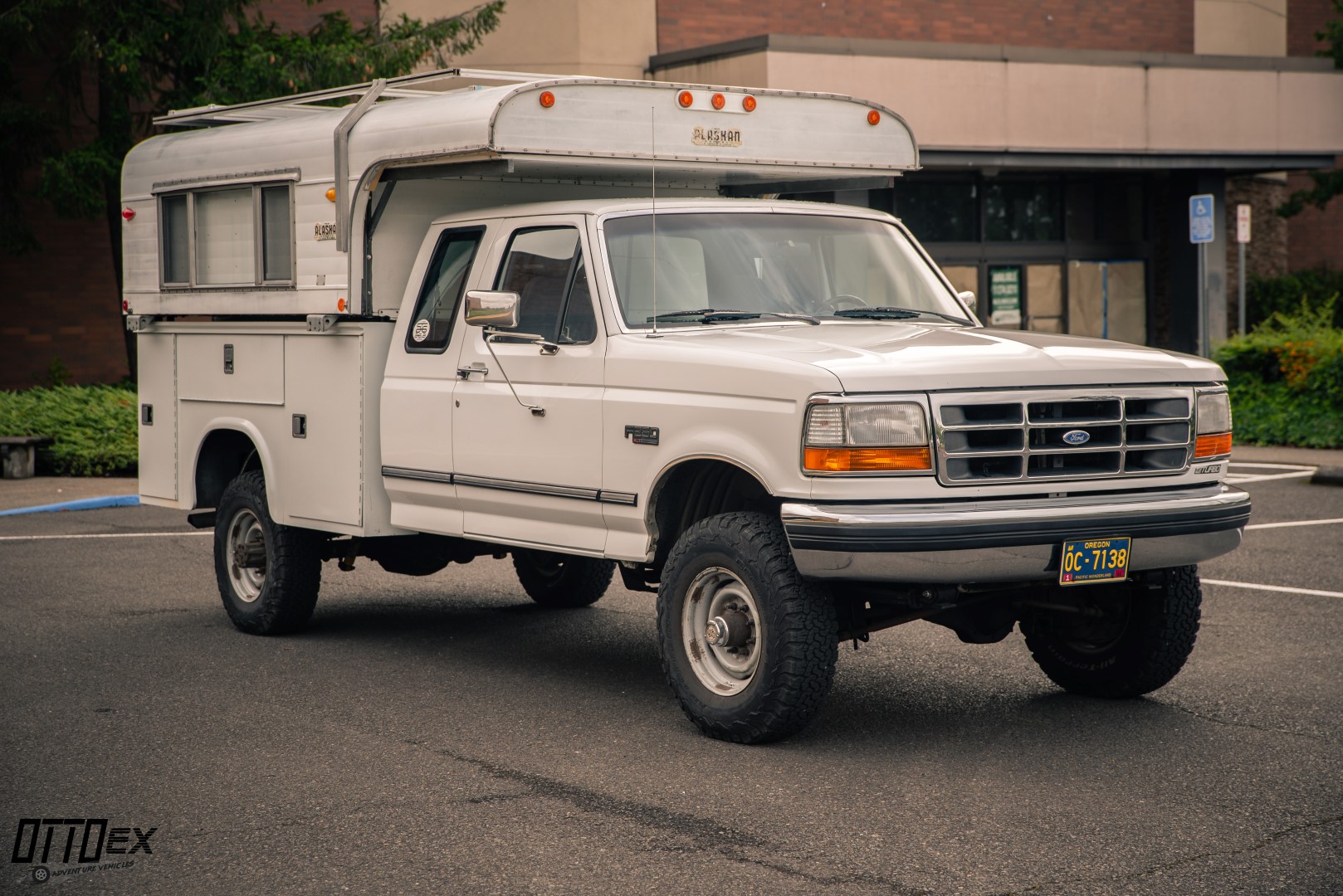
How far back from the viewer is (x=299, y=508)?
859 centimetres

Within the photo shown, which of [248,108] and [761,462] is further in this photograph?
[248,108]

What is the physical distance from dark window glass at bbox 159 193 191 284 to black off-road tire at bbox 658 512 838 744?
4432mm

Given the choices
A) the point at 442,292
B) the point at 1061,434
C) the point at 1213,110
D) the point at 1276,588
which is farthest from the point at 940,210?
the point at 1061,434

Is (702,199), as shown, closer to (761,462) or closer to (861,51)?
(761,462)

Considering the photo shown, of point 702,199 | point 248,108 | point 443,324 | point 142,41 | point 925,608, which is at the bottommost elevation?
point 925,608

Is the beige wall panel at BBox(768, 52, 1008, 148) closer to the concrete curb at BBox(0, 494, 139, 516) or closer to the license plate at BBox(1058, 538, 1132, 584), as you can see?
the concrete curb at BBox(0, 494, 139, 516)

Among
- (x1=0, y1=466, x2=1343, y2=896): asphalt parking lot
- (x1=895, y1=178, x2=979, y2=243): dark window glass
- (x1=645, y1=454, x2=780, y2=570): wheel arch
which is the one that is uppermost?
(x1=895, y1=178, x2=979, y2=243): dark window glass

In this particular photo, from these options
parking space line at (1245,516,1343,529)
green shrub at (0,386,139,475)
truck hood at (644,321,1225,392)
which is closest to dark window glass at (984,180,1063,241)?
green shrub at (0,386,139,475)

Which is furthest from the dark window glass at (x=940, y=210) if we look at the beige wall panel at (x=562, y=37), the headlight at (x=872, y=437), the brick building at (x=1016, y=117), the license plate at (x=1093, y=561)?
the headlight at (x=872, y=437)

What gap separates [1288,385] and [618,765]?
16.2 meters

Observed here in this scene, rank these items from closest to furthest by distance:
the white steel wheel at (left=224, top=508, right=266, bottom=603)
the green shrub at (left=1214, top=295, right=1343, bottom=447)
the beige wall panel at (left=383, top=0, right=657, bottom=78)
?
1. the white steel wheel at (left=224, top=508, right=266, bottom=603)
2. the green shrub at (left=1214, top=295, right=1343, bottom=447)
3. the beige wall panel at (left=383, top=0, right=657, bottom=78)

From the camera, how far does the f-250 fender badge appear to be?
660cm

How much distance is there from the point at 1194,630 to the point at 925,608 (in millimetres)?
1354

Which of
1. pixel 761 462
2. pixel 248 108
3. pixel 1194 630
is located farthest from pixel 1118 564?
pixel 248 108
